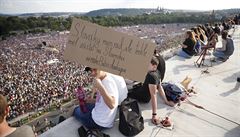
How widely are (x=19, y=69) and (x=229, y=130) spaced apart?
2630cm

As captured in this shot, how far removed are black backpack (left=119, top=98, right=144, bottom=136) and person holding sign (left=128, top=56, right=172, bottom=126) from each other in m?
0.37

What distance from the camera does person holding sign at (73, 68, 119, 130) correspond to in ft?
11.4

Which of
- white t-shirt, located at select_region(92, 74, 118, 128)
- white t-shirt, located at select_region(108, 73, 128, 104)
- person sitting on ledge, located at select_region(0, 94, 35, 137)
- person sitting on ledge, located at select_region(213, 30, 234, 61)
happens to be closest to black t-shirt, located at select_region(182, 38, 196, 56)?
person sitting on ledge, located at select_region(213, 30, 234, 61)

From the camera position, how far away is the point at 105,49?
356 cm

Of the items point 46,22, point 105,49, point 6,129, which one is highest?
point 105,49

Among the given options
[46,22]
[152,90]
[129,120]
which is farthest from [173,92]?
[46,22]

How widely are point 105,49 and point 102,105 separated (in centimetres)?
79

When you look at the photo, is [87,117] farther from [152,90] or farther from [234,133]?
[234,133]

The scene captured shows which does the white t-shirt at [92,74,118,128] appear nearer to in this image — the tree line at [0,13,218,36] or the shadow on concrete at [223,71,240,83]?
the shadow on concrete at [223,71,240,83]

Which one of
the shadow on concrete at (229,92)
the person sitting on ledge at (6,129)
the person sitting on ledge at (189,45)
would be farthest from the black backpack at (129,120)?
the person sitting on ledge at (189,45)

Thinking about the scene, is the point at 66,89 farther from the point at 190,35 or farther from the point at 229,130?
the point at 229,130

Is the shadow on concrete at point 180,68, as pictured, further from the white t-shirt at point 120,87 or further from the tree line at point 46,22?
the tree line at point 46,22

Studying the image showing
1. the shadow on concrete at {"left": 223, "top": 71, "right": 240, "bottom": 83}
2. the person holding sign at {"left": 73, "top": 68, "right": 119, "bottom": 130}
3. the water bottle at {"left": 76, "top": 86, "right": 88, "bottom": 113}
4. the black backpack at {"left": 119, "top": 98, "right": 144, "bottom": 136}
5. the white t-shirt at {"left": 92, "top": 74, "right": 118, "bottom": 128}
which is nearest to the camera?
the person holding sign at {"left": 73, "top": 68, "right": 119, "bottom": 130}

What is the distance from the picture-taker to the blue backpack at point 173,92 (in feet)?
16.8
